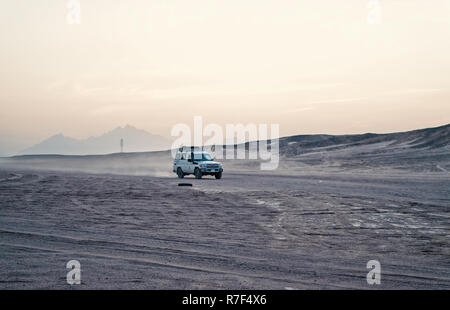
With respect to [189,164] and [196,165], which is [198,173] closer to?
[196,165]

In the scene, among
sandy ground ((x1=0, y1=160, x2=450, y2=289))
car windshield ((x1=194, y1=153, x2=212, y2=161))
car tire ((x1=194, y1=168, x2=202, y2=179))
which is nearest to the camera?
sandy ground ((x1=0, y1=160, x2=450, y2=289))

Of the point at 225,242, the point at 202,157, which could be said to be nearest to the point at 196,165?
the point at 202,157

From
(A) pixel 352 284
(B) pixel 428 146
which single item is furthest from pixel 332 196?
(B) pixel 428 146

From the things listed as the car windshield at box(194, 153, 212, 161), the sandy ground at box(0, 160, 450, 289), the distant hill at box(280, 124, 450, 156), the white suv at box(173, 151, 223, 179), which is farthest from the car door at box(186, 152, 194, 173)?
the distant hill at box(280, 124, 450, 156)

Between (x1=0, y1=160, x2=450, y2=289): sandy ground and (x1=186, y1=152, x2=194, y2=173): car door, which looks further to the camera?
(x1=186, y1=152, x2=194, y2=173): car door

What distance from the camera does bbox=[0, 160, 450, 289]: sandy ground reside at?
8367 millimetres

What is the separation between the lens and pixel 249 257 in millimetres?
10070

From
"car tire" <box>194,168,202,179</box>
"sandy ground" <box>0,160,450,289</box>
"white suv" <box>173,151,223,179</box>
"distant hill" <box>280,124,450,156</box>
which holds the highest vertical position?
"distant hill" <box>280,124,450,156</box>

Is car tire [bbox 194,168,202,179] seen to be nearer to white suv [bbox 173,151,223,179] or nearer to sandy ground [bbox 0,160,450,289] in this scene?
white suv [bbox 173,151,223,179]

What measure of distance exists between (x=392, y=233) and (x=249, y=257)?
4755 mm

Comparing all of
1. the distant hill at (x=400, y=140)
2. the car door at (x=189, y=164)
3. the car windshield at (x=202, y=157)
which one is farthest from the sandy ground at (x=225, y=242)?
the distant hill at (x=400, y=140)

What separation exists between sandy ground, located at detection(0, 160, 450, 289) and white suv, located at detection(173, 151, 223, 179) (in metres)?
16.2
